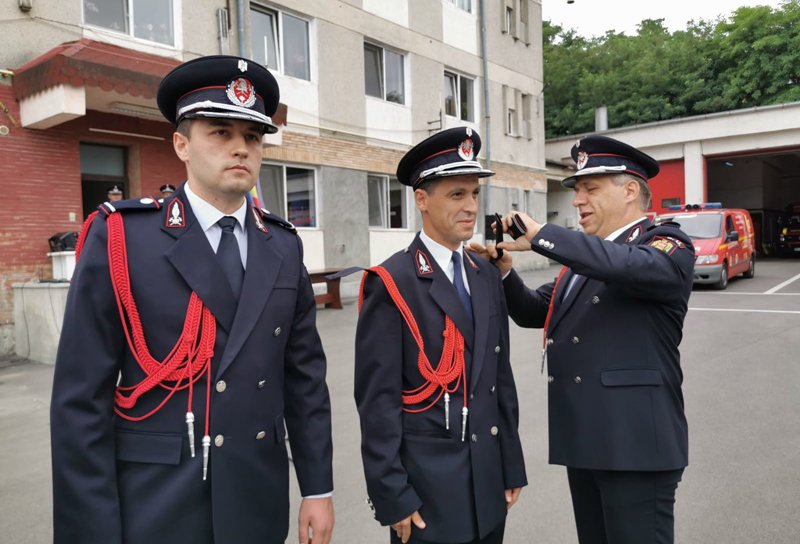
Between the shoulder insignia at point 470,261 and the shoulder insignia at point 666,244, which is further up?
the shoulder insignia at point 666,244

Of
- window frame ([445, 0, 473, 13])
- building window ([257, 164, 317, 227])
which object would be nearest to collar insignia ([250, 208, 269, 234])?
building window ([257, 164, 317, 227])

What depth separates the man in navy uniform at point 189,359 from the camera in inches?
65.7

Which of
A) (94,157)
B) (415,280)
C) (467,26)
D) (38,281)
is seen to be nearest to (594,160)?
(415,280)

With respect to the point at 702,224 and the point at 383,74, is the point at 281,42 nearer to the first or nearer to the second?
the point at 383,74

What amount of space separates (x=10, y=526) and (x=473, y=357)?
322 centimetres

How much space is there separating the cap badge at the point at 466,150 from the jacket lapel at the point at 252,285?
0.83 meters

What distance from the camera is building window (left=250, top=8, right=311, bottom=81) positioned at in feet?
41.7

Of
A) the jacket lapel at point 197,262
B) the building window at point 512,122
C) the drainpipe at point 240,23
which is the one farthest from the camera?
the building window at point 512,122

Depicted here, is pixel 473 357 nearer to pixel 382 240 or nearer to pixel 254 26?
pixel 254 26

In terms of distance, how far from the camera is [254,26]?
12.7 m

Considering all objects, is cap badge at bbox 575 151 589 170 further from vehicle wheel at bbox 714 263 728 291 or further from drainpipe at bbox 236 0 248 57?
vehicle wheel at bbox 714 263 728 291

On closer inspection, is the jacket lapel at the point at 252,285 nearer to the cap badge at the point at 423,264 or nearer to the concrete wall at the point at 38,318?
the cap badge at the point at 423,264

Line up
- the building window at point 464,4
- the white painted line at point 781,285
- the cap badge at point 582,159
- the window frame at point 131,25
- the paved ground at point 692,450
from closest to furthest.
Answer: the cap badge at point 582,159, the paved ground at point 692,450, the window frame at point 131,25, the white painted line at point 781,285, the building window at point 464,4

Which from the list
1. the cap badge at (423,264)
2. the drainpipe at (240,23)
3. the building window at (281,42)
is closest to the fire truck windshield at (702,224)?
the building window at (281,42)
